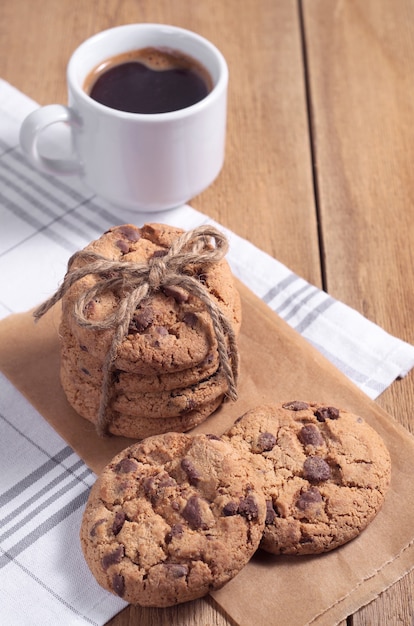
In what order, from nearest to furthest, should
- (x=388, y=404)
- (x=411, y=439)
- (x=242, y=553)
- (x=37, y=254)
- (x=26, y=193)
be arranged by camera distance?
(x=242, y=553) → (x=411, y=439) → (x=388, y=404) → (x=37, y=254) → (x=26, y=193)

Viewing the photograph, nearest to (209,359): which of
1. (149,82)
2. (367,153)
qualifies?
(149,82)

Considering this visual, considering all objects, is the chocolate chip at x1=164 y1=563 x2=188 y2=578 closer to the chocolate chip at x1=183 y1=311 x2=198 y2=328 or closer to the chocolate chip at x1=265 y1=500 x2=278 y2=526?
the chocolate chip at x1=265 y1=500 x2=278 y2=526

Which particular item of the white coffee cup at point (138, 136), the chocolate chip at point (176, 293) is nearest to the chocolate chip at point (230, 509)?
the chocolate chip at point (176, 293)

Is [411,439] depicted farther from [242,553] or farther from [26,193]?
[26,193]

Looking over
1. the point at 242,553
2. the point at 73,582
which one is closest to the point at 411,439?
the point at 242,553

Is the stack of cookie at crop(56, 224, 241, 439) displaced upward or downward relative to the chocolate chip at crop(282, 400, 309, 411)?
upward

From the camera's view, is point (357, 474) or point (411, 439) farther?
point (411, 439)

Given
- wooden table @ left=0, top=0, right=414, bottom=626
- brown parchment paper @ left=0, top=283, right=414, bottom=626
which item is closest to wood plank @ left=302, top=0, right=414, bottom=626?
wooden table @ left=0, top=0, right=414, bottom=626
